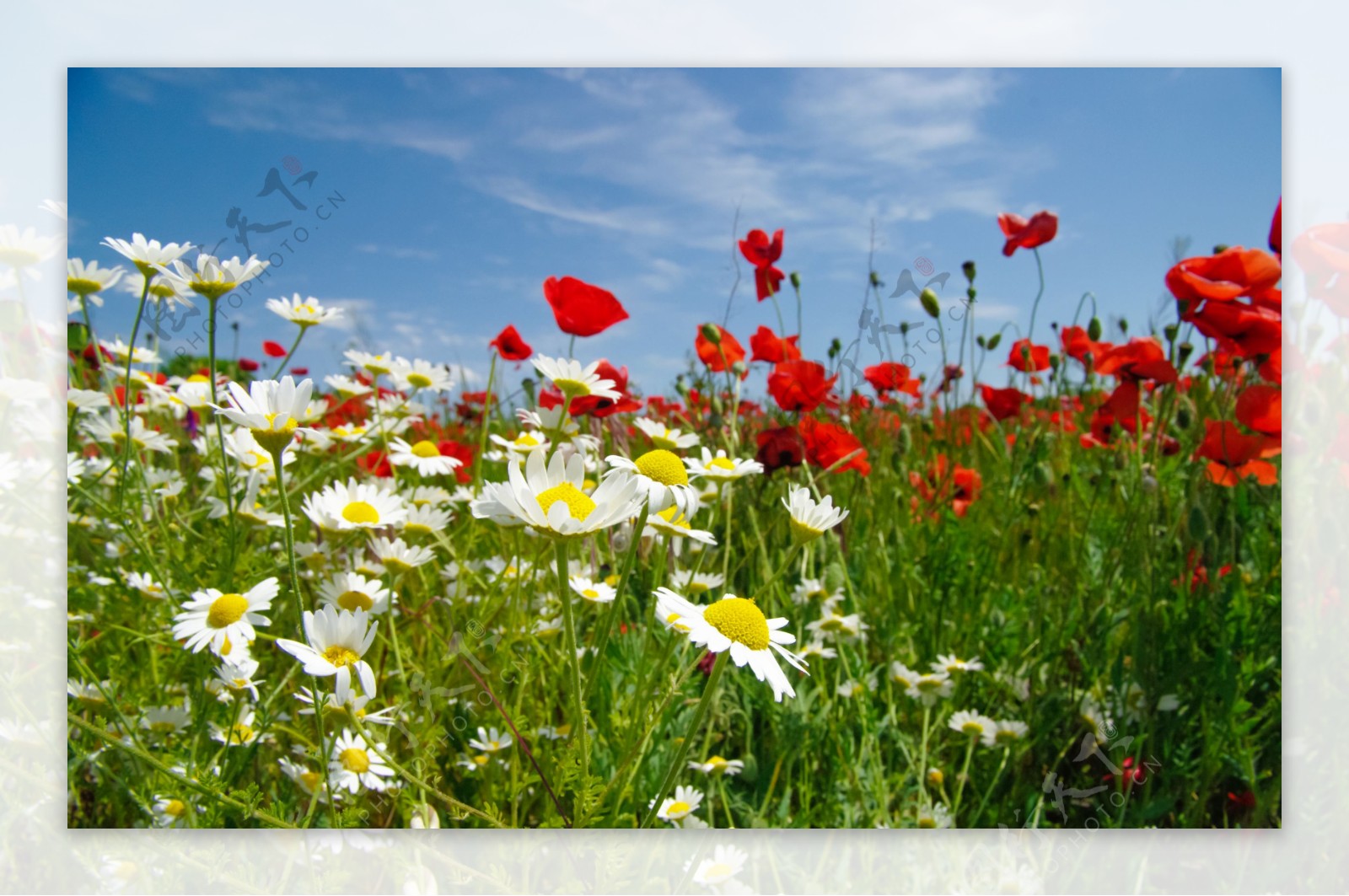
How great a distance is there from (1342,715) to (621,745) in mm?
832

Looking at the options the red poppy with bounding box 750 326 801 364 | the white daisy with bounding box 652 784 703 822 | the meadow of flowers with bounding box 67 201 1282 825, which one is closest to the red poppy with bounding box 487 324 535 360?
the meadow of flowers with bounding box 67 201 1282 825

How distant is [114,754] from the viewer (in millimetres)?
928

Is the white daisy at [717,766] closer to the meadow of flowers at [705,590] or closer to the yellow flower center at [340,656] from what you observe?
the meadow of flowers at [705,590]

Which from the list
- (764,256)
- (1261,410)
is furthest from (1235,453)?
(764,256)

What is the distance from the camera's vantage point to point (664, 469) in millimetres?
647

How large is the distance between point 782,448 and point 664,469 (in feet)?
1.58

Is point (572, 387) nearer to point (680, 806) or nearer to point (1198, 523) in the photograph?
point (680, 806)

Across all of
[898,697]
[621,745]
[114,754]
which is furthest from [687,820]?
[114,754]

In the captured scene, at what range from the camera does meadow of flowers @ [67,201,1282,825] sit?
0.84m

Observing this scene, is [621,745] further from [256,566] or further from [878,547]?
[878,547]

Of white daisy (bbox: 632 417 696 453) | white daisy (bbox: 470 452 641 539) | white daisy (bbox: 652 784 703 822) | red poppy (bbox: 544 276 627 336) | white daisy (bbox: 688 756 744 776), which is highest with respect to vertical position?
red poppy (bbox: 544 276 627 336)

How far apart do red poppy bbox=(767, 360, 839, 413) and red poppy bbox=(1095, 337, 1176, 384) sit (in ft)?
1.07

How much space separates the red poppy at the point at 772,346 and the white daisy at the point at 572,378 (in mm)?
282

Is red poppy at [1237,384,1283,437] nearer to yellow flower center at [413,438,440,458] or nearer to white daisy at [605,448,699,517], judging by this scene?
white daisy at [605,448,699,517]
